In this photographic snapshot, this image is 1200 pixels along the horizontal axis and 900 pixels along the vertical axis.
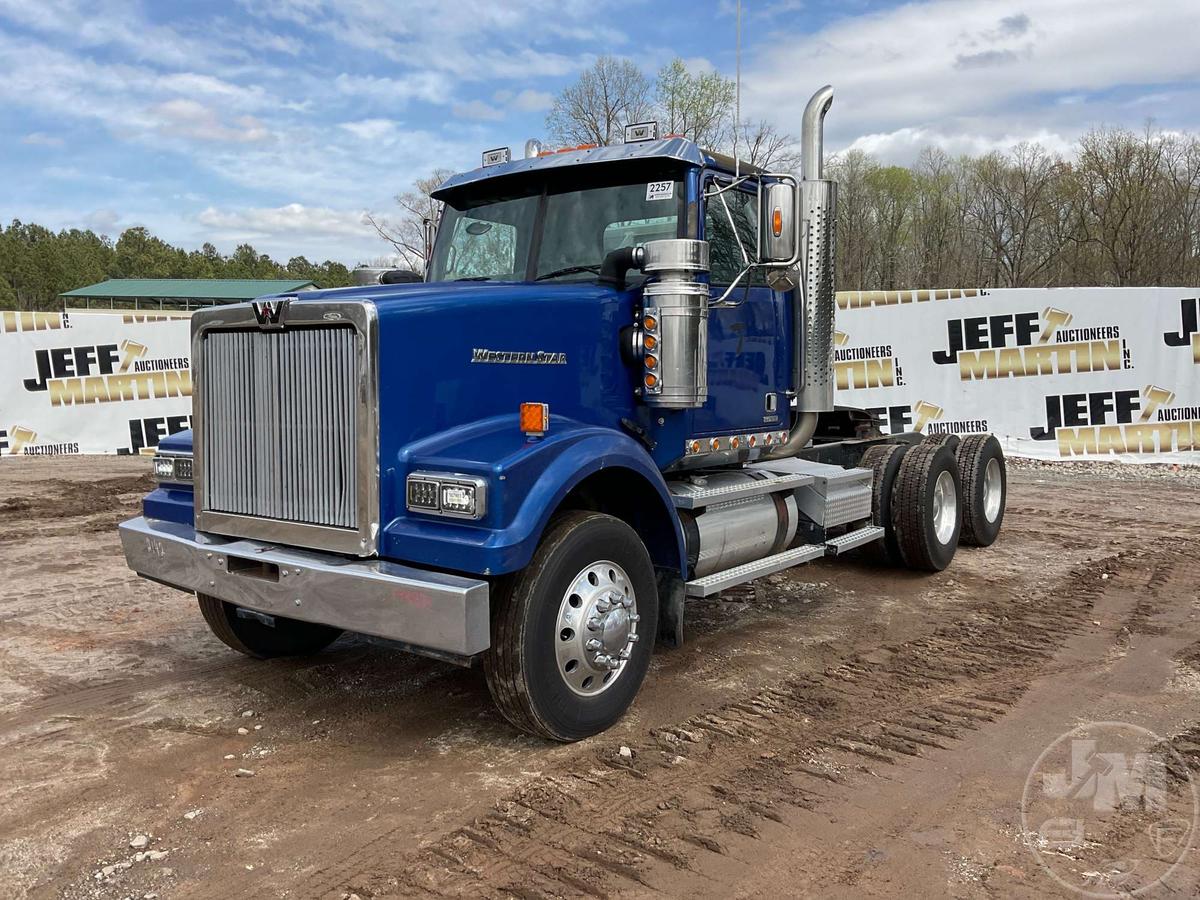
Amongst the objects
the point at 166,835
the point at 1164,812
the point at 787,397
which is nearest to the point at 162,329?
the point at 787,397

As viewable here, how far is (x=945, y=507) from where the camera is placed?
784cm

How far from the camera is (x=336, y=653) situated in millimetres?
5328

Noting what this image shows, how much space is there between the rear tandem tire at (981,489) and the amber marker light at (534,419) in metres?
5.36

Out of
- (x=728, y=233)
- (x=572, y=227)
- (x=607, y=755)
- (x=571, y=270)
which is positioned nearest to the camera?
(x=607, y=755)

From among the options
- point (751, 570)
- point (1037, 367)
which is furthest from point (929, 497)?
point (1037, 367)

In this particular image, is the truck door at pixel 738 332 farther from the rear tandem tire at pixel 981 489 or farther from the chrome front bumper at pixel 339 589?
the rear tandem tire at pixel 981 489

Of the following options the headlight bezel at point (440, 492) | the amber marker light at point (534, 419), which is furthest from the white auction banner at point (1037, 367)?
the headlight bezel at point (440, 492)

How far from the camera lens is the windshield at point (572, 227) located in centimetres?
492

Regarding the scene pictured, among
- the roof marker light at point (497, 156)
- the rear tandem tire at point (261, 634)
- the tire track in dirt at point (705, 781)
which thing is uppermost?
the roof marker light at point (497, 156)

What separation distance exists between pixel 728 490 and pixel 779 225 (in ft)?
4.90

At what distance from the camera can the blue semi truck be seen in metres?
3.59

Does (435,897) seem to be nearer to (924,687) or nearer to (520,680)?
(520,680)

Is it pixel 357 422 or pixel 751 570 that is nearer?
pixel 357 422

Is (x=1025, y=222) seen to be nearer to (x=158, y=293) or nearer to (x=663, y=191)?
(x=663, y=191)
